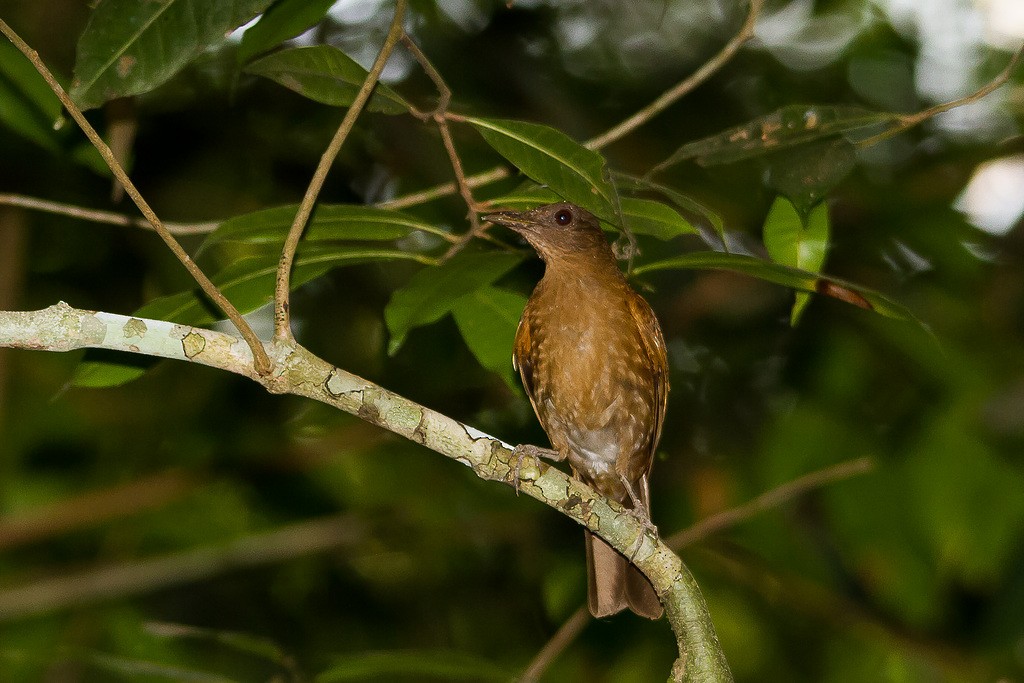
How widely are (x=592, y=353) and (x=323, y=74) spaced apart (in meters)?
1.44

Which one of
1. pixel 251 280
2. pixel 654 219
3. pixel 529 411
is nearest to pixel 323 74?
pixel 251 280

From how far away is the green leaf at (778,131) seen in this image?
3.15m

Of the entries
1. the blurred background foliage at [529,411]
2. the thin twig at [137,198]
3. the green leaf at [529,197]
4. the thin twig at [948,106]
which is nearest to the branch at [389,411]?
the thin twig at [137,198]

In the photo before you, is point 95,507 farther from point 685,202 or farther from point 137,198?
point 685,202

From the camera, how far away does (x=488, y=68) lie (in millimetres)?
5926

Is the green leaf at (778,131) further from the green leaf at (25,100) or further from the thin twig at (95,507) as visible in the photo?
the thin twig at (95,507)

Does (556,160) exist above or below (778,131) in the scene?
below

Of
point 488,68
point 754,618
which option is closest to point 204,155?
point 488,68

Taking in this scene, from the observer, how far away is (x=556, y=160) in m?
2.75

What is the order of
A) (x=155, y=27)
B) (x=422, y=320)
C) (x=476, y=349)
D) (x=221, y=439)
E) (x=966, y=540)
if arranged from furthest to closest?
(x=221, y=439) → (x=966, y=540) → (x=476, y=349) → (x=422, y=320) → (x=155, y=27)

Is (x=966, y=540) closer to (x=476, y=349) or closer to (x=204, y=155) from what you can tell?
(x=476, y=349)

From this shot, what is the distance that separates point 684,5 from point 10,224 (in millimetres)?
4065

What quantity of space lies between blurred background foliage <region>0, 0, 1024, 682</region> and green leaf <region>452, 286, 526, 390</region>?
1780 millimetres

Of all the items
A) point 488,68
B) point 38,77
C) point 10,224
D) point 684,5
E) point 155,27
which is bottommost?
point 155,27
